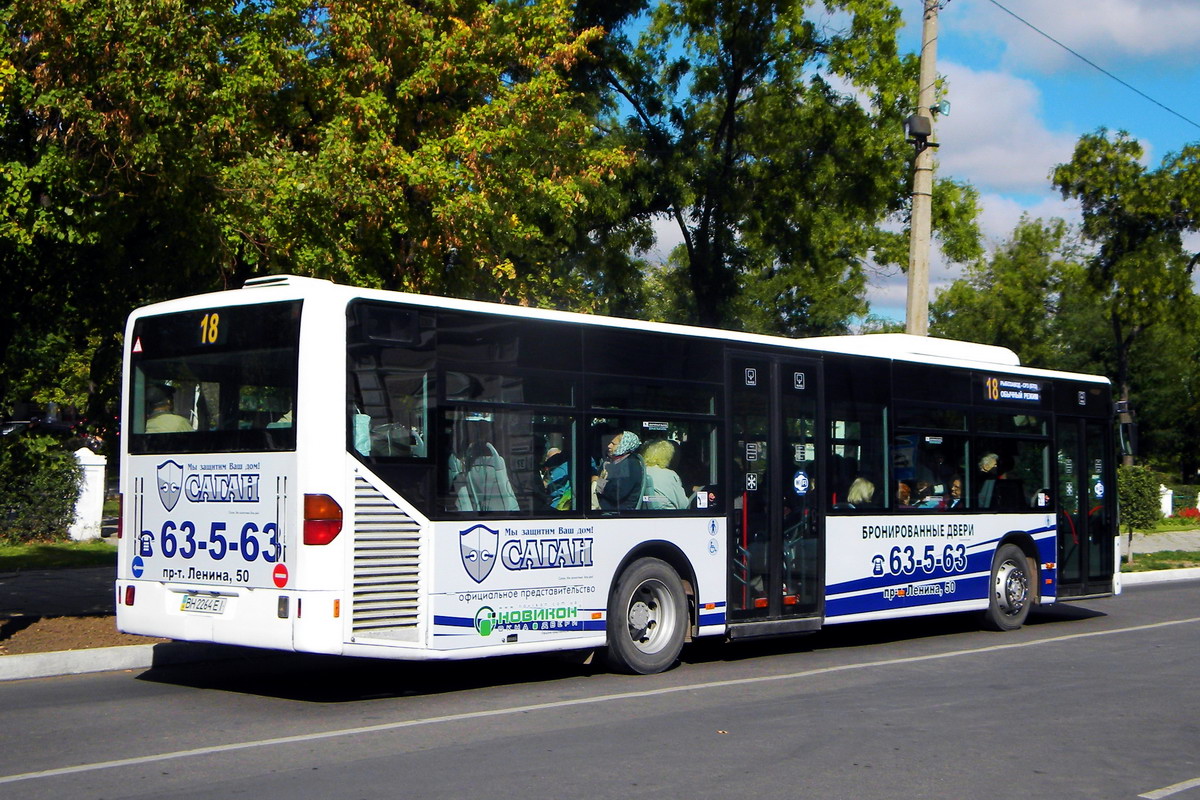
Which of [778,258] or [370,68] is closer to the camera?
[370,68]

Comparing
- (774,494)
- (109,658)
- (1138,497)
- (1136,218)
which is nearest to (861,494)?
(774,494)

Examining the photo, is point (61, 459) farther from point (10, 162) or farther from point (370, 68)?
point (10, 162)

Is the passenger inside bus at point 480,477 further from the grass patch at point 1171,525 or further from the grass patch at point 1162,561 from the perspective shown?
the grass patch at point 1171,525

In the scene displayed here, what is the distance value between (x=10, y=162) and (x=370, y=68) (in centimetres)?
530

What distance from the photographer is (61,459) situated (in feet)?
76.3

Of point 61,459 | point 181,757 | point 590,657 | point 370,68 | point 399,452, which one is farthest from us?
point 61,459

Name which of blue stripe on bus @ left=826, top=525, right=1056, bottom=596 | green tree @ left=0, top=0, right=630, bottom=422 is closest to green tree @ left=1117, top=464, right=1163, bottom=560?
blue stripe on bus @ left=826, top=525, right=1056, bottom=596

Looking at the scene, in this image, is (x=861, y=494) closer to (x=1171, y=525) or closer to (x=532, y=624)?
(x=532, y=624)

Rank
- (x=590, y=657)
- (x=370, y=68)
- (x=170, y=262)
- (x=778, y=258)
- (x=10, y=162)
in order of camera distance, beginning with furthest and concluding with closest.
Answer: (x=778, y=258) → (x=370, y=68) → (x=170, y=262) → (x=590, y=657) → (x=10, y=162)

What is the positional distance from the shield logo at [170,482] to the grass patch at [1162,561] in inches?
760

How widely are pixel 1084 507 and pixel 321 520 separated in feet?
35.3

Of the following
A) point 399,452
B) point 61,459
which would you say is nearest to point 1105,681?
point 399,452

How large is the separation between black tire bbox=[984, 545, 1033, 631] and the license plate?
8.99m

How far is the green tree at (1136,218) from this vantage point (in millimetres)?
39531
